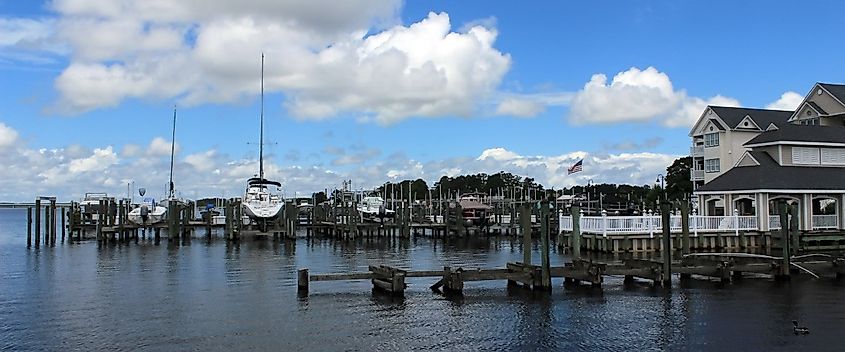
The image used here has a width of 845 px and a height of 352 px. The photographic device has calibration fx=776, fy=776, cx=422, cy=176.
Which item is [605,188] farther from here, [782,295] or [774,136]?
[782,295]

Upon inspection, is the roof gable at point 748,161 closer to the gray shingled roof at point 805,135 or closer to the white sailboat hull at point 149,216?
the gray shingled roof at point 805,135

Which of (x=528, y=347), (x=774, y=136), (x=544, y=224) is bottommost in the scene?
(x=528, y=347)

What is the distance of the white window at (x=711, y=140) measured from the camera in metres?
62.4

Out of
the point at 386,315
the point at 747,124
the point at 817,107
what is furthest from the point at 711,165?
the point at 386,315

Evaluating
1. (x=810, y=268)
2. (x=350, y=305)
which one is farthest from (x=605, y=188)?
(x=350, y=305)

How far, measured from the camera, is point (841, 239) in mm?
42906

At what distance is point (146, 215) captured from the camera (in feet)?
210

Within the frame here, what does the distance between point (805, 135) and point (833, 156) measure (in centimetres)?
224

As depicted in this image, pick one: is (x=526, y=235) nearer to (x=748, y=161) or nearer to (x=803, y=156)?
(x=748, y=161)

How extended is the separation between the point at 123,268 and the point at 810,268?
29.5 m

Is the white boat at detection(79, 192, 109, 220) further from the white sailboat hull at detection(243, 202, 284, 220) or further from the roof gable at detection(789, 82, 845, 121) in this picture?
the roof gable at detection(789, 82, 845, 121)

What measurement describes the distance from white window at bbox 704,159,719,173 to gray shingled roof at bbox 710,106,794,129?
3.27 m

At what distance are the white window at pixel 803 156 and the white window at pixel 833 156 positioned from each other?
2.49 ft

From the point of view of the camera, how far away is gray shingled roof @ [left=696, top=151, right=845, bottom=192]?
43.8 metres
